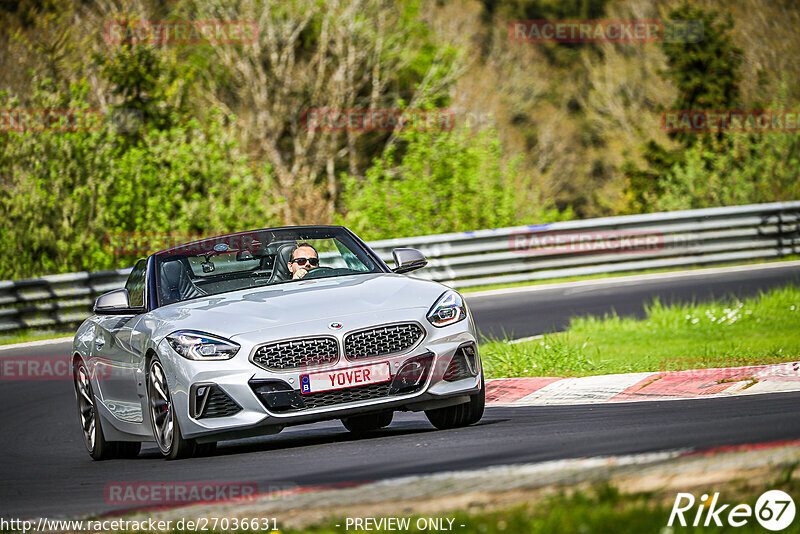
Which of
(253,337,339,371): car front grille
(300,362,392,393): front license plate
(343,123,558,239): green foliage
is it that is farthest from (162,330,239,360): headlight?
(343,123,558,239): green foliage

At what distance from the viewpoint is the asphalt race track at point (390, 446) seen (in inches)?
257

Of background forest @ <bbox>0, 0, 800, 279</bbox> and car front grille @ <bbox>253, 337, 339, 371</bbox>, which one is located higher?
car front grille @ <bbox>253, 337, 339, 371</bbox>

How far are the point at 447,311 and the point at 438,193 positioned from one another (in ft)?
58.6

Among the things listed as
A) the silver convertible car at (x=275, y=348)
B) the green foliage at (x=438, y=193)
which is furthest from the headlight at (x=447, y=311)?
the green foliage at (x=438, y=193)

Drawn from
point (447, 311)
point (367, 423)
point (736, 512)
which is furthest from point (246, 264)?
point (736, 512)

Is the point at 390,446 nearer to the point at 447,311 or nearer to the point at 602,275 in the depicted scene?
the point at 447,311

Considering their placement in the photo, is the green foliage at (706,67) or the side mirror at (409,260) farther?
the green foliage at (706,67)

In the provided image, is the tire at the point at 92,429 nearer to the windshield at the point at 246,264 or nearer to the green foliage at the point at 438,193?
the windshield at the point at 246,264

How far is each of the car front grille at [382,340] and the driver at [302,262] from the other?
139 cm

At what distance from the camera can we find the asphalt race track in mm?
6539

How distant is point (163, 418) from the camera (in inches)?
325

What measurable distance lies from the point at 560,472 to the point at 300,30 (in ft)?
137

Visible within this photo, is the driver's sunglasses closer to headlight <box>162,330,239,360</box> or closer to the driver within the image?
the driver

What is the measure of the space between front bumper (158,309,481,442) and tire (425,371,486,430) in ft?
1.48
